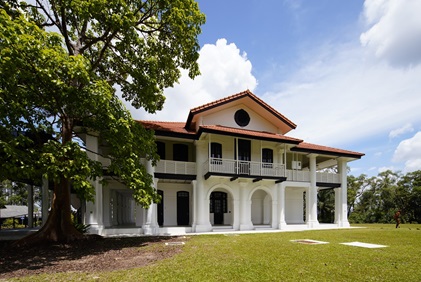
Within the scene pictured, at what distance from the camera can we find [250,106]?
19.8m

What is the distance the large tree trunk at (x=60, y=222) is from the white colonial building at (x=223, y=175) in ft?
8.75

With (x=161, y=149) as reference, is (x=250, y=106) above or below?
above

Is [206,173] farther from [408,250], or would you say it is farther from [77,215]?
[77,215]

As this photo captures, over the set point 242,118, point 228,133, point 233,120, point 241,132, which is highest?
point 242,118

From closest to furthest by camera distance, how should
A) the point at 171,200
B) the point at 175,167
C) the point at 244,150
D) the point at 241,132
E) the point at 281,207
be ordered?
the point at 175,167 → the point at 241,132 → the point at 171,200 → the point at 244,150 → the point at 281,207

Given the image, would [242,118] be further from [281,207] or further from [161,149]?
[281,207]

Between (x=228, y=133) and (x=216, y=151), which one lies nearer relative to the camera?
(x=228, y=133)

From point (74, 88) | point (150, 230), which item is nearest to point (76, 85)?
point (74, 88)

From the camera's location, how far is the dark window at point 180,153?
18.9 metres

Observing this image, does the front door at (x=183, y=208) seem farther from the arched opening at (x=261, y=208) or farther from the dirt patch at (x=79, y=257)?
the dirt patch at (x=79, y=257)

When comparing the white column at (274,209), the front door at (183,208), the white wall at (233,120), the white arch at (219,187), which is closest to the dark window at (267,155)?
the white wall at (233,120)

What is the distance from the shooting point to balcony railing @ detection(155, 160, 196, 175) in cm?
1719

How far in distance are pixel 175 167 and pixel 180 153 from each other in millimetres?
1807

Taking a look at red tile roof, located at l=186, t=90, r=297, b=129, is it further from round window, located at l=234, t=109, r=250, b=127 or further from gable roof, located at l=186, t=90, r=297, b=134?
round window, located at l=234, t=109, r=250, b=127
